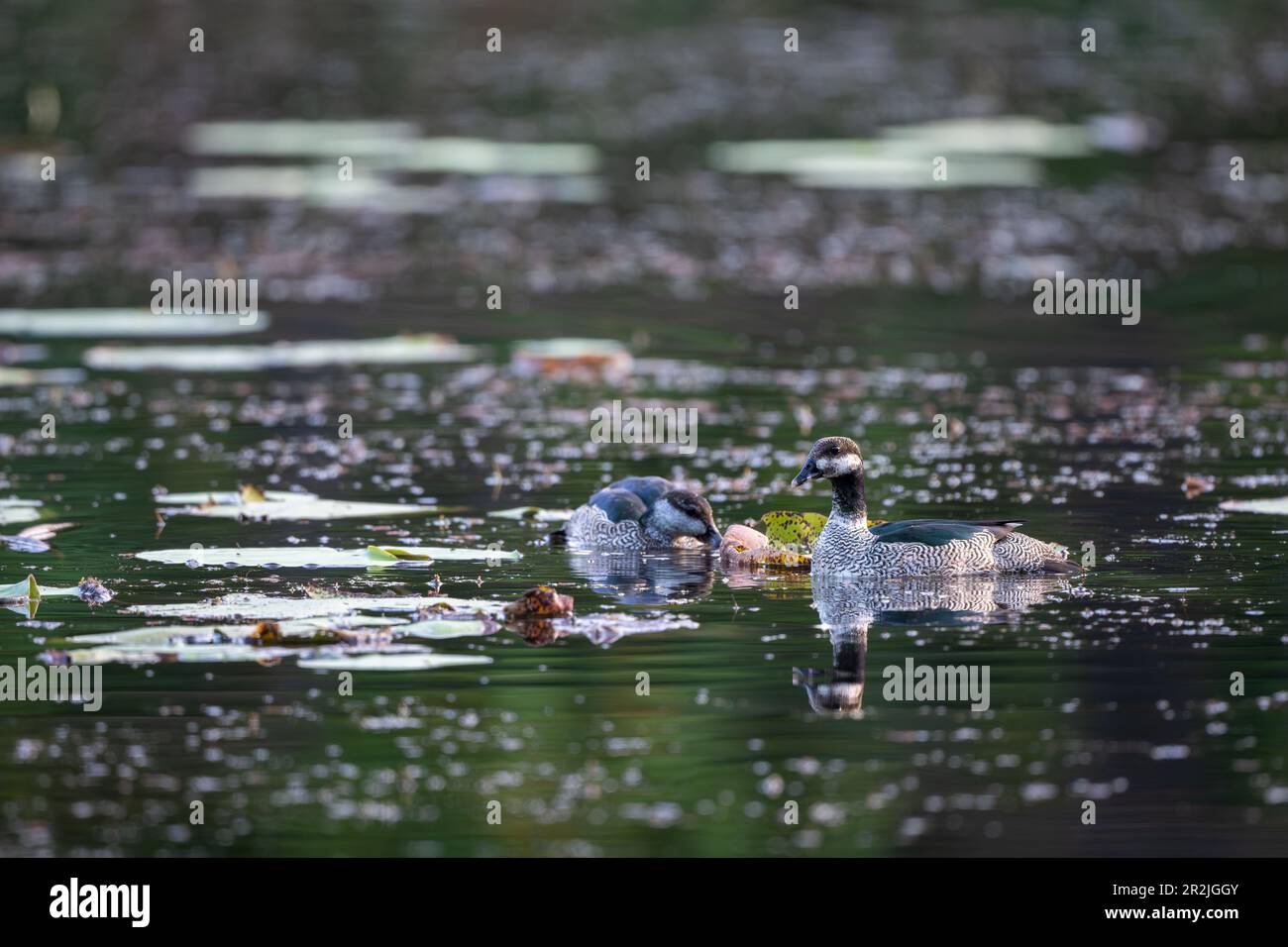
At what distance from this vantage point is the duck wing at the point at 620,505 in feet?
44.8

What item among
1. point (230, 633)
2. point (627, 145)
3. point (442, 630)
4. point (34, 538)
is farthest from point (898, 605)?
point (627, 145)

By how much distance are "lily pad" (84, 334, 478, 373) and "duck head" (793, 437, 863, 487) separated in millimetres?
8642

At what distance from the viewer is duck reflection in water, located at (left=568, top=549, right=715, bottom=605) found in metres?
12.3

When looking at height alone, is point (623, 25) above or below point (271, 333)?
above

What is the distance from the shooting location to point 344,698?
32.5 ft

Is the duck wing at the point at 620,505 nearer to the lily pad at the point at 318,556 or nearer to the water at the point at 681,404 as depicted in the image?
the water at the point at 681,404

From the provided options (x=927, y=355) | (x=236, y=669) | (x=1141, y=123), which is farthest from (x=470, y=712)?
(x=1141, y=123)

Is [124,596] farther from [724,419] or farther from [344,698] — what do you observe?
[724,419]

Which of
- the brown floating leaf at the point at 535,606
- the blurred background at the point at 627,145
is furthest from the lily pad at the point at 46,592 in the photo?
the blurred background at the point at 627,145

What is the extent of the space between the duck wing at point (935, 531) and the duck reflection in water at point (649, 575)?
1.06 meters

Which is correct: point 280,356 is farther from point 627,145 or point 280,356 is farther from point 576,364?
point 627,145

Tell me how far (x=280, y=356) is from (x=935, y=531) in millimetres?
9759

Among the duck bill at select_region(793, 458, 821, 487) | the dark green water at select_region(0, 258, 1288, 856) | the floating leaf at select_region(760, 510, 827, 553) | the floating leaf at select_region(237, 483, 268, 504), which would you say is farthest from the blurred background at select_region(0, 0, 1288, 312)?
the duck bill at select_region(793, 458, 821, 487)

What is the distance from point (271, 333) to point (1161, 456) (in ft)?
31.7
